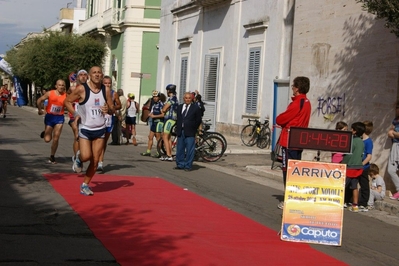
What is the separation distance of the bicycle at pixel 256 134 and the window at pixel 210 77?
4208 mm

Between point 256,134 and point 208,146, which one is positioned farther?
point 256,134

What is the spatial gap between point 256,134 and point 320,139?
15.4 meters

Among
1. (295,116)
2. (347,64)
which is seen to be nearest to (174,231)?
(295,116)

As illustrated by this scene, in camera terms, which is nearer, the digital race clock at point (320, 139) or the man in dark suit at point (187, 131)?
the digital race clock at point (320, 139)

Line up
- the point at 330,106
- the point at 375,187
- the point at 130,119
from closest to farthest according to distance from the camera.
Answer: the point at 375,187
the point at 330,106
the point at 130,119

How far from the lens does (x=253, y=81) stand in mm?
26359

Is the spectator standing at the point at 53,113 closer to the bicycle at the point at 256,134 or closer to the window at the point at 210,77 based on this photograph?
the bicycle at the point at 256,134

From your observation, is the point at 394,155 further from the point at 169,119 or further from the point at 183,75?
the point at 183,75

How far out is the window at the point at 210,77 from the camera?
30047 millimetres

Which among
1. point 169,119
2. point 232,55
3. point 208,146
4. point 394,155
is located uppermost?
point 232,55

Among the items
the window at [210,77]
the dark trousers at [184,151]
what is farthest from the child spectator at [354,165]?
the window at [210,77]

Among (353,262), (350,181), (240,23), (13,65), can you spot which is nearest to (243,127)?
(240,23)

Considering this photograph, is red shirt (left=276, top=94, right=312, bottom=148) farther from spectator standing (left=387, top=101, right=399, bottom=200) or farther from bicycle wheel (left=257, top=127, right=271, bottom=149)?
bicycle wheel (left=257, top=127, right=271, bottom=149)

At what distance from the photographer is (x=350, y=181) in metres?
12.2
